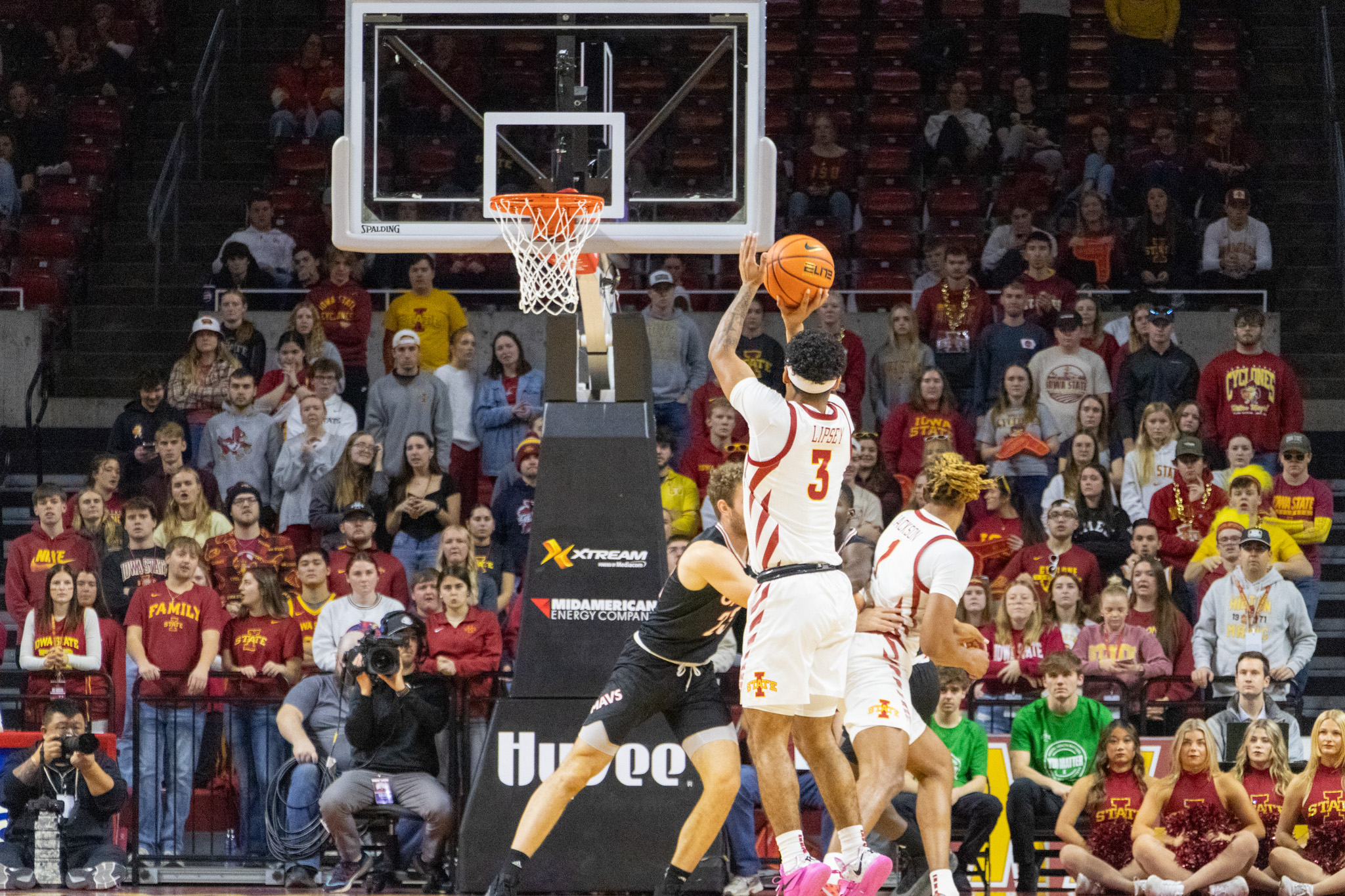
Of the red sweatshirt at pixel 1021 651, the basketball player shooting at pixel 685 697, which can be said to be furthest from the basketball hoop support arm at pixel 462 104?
the red sweatshirt at pixel 1021 651

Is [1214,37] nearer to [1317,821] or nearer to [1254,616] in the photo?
[1254,616]

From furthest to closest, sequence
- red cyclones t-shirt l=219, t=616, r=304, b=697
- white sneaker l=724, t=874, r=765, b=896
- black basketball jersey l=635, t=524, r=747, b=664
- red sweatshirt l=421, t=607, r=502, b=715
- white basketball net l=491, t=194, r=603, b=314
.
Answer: red cyclones t-shirt l=219, t=616, r=304, b=697
red sweatshirt l=421, t=607, r=502, b=715
white sneaker l=724, t=874, r=765, b=896
white basketball net l=491, t=194, r=603, b=314
black basketball jersey l=635, t=524, r=747, b=664

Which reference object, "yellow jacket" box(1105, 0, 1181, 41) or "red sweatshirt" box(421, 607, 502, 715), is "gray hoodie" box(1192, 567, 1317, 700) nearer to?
"red sweatshirt" box(421, 607, 502, 715)

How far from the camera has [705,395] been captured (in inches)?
580

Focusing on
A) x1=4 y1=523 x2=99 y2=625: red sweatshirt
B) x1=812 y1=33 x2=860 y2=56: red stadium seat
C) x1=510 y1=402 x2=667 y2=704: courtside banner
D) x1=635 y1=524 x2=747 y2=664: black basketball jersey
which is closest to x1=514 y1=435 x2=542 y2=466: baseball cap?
x1=4 y1=523 x2=99 y2=625: red sweatshirt

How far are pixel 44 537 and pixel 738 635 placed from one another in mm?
4915

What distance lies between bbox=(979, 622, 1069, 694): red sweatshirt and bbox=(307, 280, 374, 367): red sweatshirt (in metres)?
6.01

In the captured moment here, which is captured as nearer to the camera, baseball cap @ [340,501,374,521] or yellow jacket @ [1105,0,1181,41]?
baseball cap @ [340,501,374,521]

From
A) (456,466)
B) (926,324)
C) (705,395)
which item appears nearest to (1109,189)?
(926,324)

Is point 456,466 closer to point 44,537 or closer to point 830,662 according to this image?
point 44,537

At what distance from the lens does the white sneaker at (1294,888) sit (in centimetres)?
1045

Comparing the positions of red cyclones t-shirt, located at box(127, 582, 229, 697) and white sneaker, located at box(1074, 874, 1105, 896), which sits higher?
red cyclones t-shirt, located at box(127, 582, 229, 697)

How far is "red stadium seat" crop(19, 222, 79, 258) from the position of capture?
17.6 m

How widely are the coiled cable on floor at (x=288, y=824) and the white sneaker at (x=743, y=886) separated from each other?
2.40m
